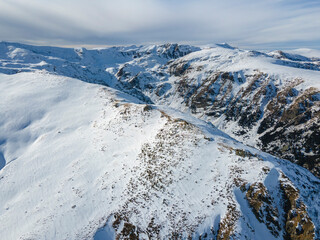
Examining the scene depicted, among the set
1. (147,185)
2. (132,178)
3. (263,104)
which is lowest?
(263,104)

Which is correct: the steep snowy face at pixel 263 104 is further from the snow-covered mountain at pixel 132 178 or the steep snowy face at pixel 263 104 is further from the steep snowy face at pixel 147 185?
the snow-covered mountain at pixel 132 178

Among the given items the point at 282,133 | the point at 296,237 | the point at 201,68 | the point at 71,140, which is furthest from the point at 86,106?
the point at 201,68

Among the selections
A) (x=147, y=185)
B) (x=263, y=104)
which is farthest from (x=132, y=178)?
(x=263, y=104)

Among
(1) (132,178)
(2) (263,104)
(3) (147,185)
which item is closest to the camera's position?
(3) (147,185)

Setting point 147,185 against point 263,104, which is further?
point 263,104

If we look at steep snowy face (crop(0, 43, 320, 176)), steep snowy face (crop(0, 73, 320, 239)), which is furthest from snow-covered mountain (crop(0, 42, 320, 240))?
steep snowy face (crop(0, 43, 320, 176))

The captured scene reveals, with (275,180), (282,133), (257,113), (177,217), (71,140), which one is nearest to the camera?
(177,217)

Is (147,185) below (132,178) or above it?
above

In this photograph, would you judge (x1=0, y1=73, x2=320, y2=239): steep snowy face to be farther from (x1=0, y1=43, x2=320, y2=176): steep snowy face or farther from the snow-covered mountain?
(x1=0, y1=43, x2=320, y2=176): steep snowy face

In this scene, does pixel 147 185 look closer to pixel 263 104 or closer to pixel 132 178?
pixel 132 178

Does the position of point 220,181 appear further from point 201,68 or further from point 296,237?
point 201,68
